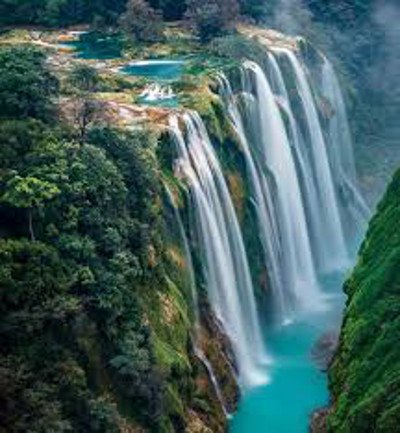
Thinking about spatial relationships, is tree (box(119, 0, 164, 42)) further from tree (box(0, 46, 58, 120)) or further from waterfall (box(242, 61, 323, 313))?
tree (box(0, 46, 58, 120))

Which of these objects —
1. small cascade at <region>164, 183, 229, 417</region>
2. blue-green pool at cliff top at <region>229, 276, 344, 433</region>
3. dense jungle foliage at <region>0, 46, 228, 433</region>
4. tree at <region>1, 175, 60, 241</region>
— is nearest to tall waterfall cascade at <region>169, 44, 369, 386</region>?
small cascade at <region>164, 183, 229, 417</region>

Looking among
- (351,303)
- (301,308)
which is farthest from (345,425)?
(301,308)

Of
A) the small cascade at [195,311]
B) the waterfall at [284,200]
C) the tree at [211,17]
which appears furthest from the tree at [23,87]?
the tree at [211,17]

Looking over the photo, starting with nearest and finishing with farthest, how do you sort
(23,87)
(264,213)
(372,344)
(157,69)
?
(23,87) → (372,344) → (264,213) → (157,69)

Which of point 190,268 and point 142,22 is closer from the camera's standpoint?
point 190,268

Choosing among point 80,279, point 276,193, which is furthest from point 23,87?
point 276,193

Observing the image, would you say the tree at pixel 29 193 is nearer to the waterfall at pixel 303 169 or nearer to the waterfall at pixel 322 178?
the waterfall at pixel 303 169

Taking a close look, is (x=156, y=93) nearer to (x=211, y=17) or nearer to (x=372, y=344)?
(x=211, y=17)
